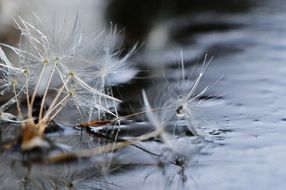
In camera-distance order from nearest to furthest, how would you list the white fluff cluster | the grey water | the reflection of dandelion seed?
1. the grey water
2. the reflection of dandelion seed
3. the white fluff cluster

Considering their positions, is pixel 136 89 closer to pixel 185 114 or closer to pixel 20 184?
pixel 185 114

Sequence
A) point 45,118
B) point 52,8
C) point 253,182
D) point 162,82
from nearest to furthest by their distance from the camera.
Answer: point 253,182 < point 45,118 < point 162,82 < point 52,8

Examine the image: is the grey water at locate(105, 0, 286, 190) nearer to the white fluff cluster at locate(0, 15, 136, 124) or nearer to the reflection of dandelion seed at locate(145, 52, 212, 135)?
the reflection of dandelion seed at locate(145, 52, 212, 135)

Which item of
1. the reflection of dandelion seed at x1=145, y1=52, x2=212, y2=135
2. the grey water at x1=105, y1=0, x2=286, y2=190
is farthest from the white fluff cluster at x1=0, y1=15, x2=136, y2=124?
the grey water at x1=105, y1=0, x2=286, y2=190

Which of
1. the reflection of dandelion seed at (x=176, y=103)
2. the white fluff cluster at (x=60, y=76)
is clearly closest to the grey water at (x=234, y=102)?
the reflection of dandelion seed at (x=176, y=103)

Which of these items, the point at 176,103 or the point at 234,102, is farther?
the point at 234,102

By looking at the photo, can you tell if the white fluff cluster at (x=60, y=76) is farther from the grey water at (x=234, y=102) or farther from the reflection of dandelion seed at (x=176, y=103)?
the grey water at (x=234, y=102)

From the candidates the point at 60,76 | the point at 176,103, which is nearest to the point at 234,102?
the point at 176,103

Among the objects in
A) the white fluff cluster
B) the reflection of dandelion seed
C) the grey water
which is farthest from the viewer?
the white fluff cluster

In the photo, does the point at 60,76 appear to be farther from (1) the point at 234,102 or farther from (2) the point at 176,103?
(1) the point at 234,102

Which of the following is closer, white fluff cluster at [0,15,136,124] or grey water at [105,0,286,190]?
grey water at [105,0,286,190]

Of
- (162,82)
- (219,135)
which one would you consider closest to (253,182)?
(219,135)
